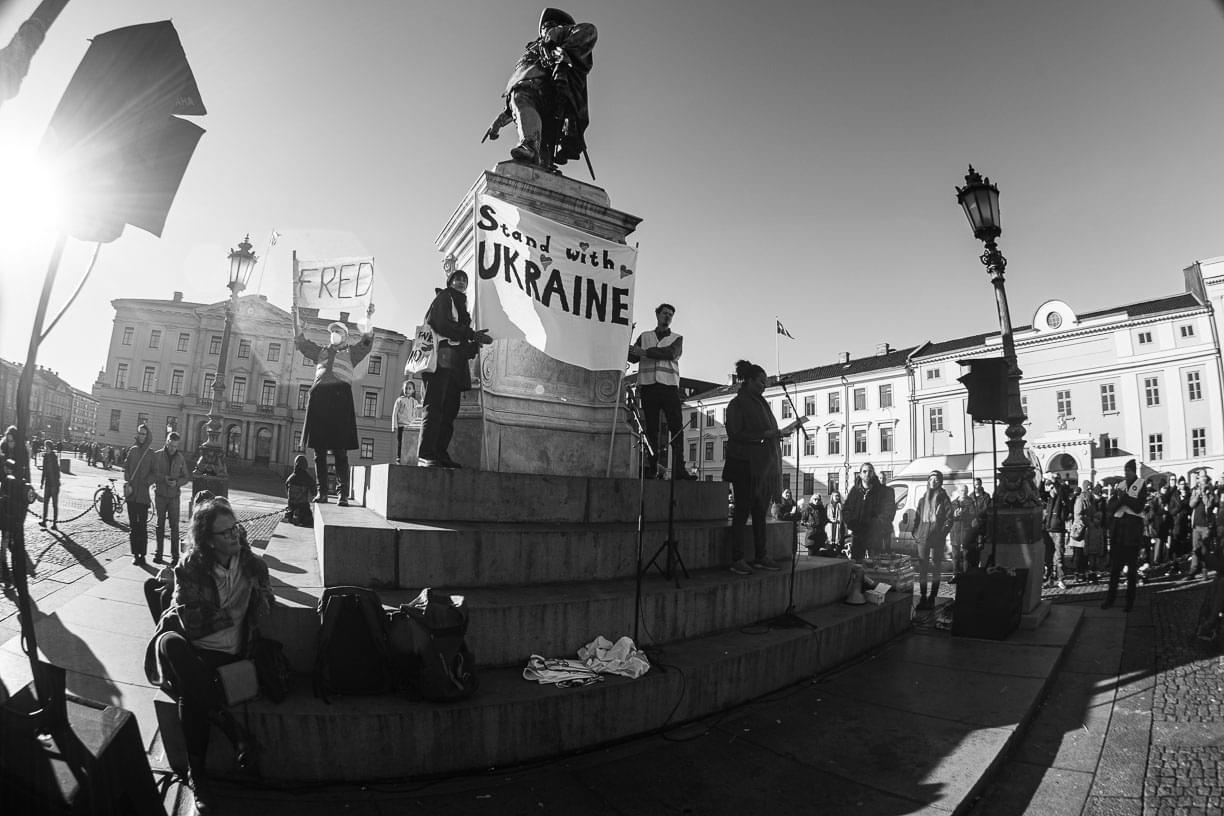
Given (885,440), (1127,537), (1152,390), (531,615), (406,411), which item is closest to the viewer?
(531,615)

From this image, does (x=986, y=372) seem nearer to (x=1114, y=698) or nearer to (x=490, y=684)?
(x=1114, y=698)

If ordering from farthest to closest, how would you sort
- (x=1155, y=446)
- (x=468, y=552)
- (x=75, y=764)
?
1. (x=1155, y=446)
2. (x=468, y=552)
3. (x=75, y=764)

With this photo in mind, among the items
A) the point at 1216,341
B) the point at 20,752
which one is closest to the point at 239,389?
the point at 20,752

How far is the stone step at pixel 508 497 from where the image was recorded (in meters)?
4.99

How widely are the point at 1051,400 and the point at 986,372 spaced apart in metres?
44.2

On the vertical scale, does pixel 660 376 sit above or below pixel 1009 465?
above

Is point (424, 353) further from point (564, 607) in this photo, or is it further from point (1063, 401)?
point (1063, 401)

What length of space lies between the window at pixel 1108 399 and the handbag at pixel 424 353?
4976 centimetres

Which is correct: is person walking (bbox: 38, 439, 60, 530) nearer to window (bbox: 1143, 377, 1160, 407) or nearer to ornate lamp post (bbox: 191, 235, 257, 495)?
ornate lamp post (bbox: 191, 235, 257, 495)

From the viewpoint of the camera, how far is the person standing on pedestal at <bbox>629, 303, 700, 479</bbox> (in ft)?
23.4

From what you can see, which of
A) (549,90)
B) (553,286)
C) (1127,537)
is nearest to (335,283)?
(549,90)

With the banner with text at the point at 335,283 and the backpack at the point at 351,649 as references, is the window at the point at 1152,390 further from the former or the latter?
the backpack at the point at 351,649

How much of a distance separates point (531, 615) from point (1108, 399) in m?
50.6

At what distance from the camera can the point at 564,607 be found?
4082 millimetres
